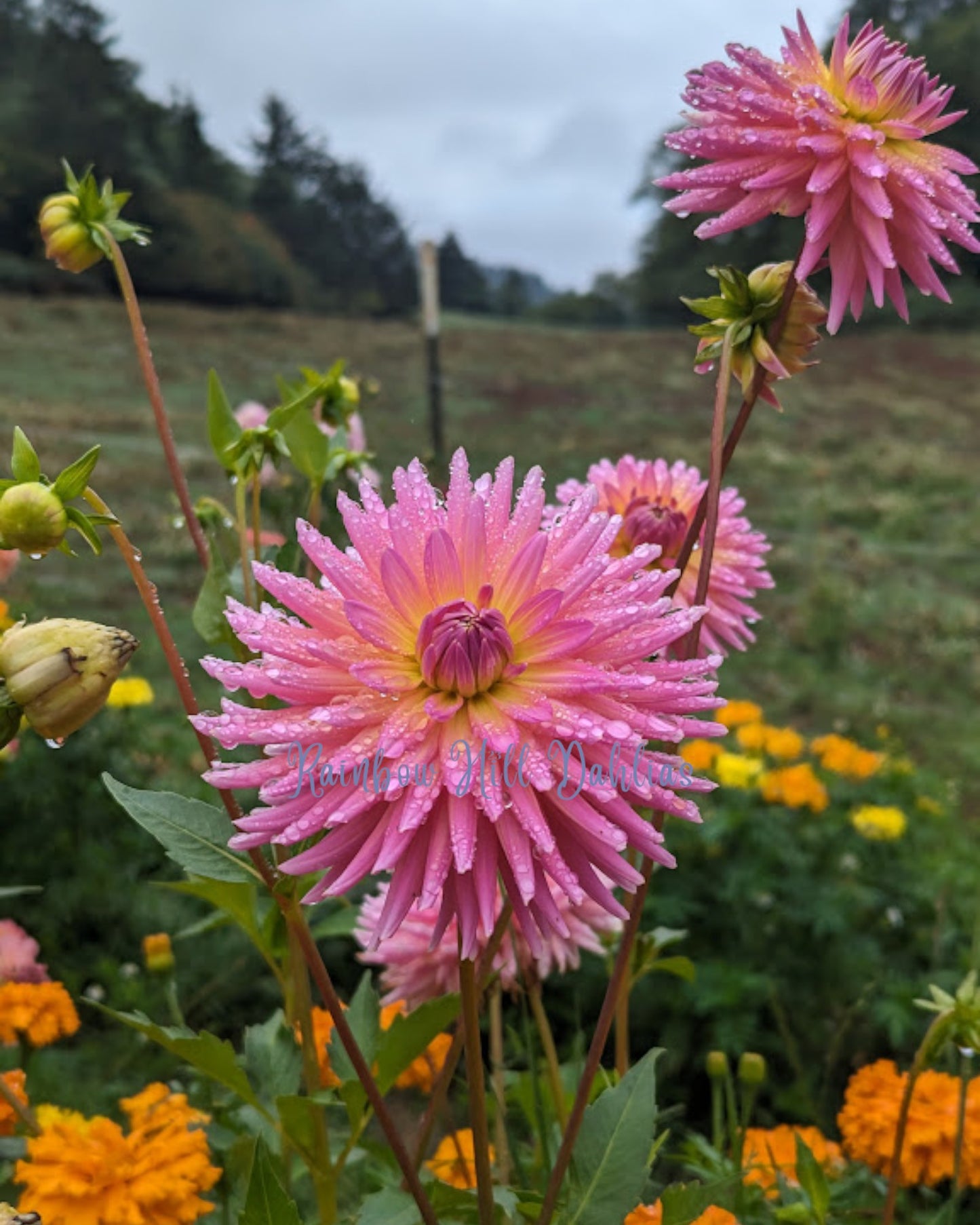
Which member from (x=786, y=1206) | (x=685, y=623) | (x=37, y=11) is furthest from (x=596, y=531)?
(x=37, y=11)

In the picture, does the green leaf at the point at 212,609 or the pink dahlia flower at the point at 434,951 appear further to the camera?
the pink dahlia flower at the point at 434,951

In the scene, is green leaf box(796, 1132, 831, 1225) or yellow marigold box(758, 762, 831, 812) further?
yellow marigold box(758, 762, 831, 812)

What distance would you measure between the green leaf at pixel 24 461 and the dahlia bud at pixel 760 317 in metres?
0.43

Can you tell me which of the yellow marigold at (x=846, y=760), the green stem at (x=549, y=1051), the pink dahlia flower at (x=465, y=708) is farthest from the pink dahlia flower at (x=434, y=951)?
the yellow marigold at (x=846, y=760)

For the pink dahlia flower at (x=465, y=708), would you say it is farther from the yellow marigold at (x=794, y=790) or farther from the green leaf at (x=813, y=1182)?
the yellow marigold at (x=794, y=790)

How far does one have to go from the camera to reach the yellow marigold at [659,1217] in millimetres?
764

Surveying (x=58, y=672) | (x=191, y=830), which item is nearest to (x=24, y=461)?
(x=58, y=672)

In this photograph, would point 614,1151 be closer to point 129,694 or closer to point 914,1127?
point 914,1127

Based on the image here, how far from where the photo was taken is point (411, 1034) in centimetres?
76

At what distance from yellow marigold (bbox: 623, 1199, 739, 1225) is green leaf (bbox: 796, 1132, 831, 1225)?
0.28 ft

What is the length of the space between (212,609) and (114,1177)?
1.47 feet

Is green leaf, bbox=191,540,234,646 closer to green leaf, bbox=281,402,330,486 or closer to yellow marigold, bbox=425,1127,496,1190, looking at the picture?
green leaf, bbox=281,402,330,486

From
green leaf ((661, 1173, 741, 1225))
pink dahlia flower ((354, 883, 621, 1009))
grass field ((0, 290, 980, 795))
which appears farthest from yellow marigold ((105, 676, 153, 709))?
green leaf ((661, 1173, 741, 1225))

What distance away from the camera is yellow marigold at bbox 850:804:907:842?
1999mm
